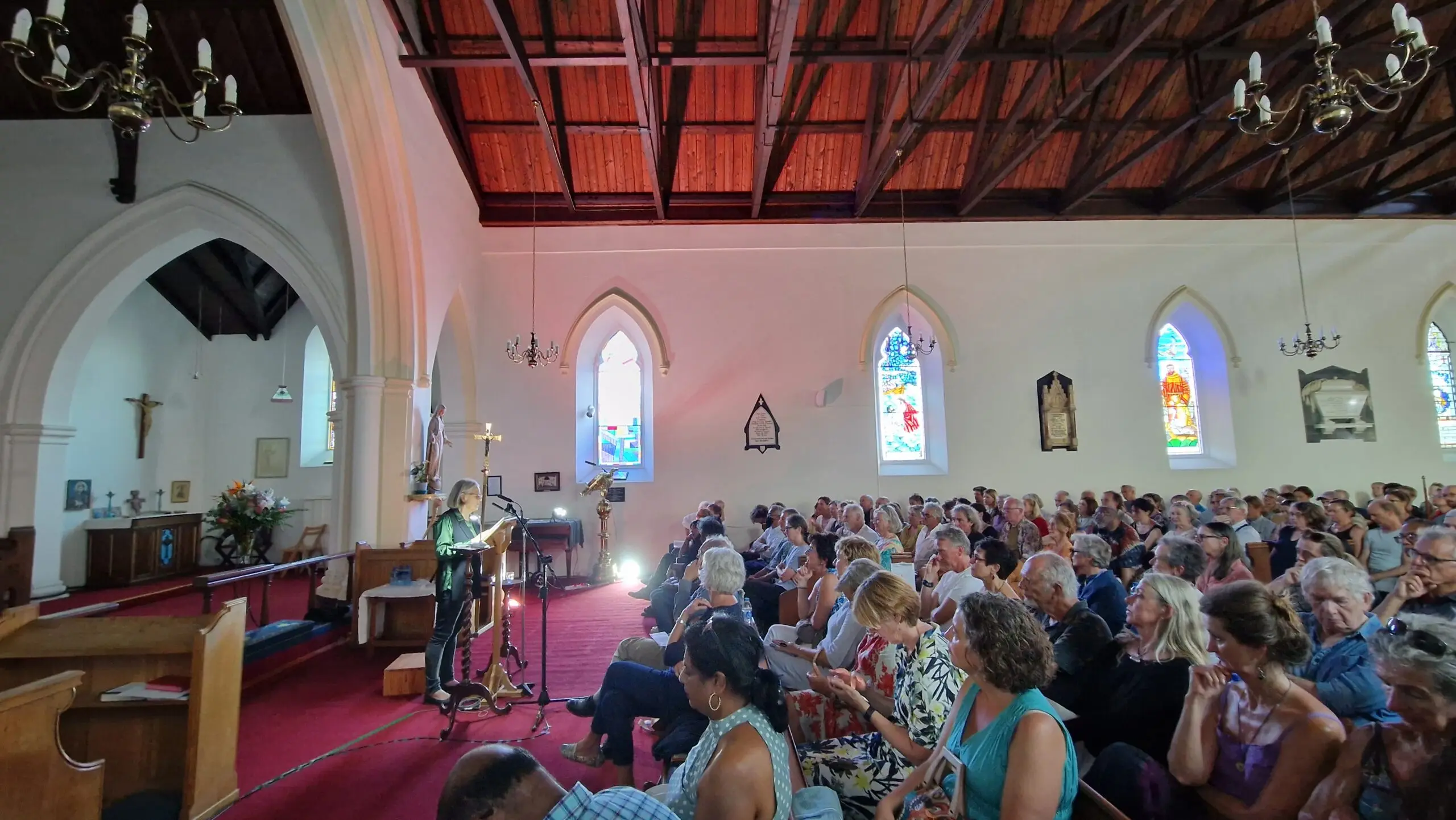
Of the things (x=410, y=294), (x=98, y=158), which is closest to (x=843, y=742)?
(x=410, y=294)

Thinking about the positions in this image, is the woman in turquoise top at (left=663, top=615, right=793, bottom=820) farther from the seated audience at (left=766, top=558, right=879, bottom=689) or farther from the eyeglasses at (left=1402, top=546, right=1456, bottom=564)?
the eyeglasses at (left=1402, top=546, right=1456, bottom=564)

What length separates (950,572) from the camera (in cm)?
369

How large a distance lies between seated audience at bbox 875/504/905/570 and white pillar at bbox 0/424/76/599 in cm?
831

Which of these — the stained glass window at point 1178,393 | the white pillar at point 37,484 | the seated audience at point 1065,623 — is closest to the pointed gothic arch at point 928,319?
the stained glass window at point 1178,393

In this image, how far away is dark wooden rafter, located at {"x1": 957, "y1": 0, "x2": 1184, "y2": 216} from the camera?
603 centimetres

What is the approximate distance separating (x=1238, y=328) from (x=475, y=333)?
11.0 meters

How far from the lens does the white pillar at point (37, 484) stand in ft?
22.2

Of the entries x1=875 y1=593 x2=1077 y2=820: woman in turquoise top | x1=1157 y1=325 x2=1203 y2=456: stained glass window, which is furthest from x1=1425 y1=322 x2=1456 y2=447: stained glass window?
x1=875 y1=593 x2=1077 y2=820: woman in turquoise top

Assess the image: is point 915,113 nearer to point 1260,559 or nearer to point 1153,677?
point 1260,559

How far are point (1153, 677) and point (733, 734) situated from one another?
1.37 metres

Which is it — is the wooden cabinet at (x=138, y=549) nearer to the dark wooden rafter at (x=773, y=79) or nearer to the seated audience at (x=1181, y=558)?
the dark wooden rafter at (x=773, y=79)

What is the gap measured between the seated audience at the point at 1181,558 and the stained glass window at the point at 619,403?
7398 mm

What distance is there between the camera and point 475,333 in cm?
919

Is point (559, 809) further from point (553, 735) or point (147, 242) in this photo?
point (147, 242)
